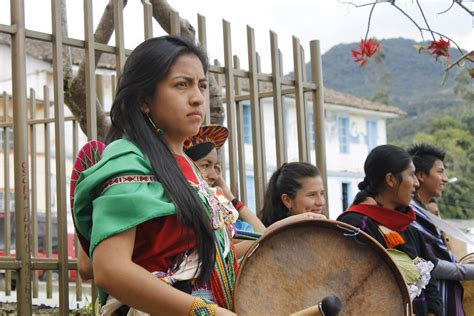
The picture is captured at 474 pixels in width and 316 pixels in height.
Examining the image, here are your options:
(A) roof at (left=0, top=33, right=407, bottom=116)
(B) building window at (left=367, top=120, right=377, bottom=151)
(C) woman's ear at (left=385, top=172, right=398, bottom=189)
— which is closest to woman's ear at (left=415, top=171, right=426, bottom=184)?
(C) woman's ear at (left=385, top=172, right=398, bottom=189)

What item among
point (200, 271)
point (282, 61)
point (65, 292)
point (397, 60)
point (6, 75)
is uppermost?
point (397, 60)

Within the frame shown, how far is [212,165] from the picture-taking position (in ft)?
13.8

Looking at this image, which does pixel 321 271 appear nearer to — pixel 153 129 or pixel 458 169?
pixel 153 129

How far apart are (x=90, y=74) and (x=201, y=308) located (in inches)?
84.7

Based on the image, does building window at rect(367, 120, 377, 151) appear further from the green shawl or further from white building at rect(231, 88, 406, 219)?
the green shawl

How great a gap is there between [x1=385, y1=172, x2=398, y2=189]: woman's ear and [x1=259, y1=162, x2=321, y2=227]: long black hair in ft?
1.34

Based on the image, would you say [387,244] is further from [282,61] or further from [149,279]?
[149,279]

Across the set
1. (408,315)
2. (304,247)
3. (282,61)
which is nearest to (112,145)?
(304,247)

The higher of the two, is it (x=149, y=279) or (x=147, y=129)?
(x=147, y=129)

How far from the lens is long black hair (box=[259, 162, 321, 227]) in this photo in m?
4.59

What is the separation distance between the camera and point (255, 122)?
5.13m

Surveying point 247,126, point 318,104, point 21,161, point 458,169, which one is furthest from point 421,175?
point 458,169

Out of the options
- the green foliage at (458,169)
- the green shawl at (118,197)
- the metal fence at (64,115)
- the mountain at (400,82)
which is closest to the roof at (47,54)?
the metal fence at (64,115)

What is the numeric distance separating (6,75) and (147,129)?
19283mm
